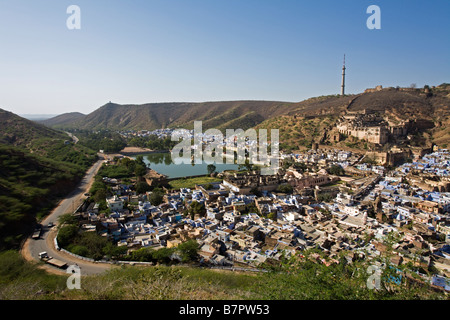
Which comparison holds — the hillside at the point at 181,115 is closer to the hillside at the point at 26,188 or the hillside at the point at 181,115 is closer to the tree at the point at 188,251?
the hillside at the point at 26,188

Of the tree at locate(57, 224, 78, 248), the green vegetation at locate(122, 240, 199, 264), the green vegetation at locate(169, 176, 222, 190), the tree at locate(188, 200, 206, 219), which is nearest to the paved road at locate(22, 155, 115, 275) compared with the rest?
the tree at locate(57, 224, 78, 248)

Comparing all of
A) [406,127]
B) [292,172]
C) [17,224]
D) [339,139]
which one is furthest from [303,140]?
[17,224]

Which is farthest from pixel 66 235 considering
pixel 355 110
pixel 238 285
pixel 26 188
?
pixel 355 110

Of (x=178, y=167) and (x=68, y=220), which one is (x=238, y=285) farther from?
(x=178, y=167)

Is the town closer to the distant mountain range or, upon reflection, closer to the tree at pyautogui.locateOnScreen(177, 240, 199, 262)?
the tree at pyautogui.locateOnScreen(177, 240, 199, 262)

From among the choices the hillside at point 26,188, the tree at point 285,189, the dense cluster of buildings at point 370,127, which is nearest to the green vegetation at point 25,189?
the hillside at point 26,188

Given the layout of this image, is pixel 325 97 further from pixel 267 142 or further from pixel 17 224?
pixel 17 224
